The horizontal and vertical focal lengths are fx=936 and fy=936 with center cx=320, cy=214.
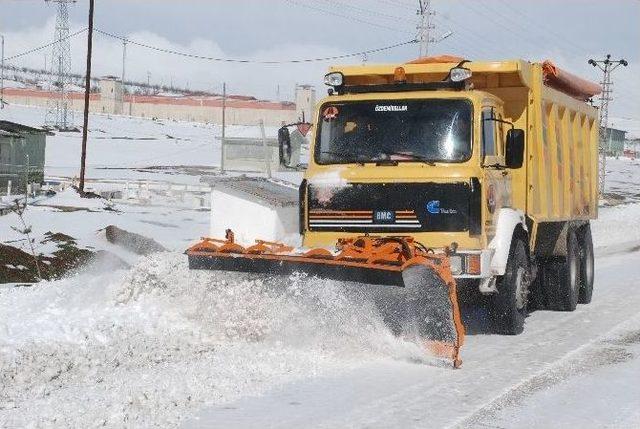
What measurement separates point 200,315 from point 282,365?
5.35 feet

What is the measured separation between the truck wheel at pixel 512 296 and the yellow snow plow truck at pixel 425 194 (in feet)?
0.04

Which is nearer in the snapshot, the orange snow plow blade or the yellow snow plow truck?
the orange snow plow blade

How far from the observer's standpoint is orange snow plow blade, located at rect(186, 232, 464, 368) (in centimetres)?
744

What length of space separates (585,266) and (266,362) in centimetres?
684

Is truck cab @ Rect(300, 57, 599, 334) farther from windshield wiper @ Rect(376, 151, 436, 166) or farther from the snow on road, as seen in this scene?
the snow on road

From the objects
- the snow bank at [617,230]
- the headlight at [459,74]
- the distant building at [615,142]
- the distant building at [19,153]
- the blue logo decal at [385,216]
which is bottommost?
the blue logo decal at [385,216]

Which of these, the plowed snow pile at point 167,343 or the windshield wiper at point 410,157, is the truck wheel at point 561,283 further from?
the plowed snow pile at point 167,343

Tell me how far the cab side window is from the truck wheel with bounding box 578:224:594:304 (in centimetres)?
425

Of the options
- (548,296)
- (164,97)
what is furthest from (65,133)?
(548,296)

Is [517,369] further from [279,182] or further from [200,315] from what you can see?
[279,182]

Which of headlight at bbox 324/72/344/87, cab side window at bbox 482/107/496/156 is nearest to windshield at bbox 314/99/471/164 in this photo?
cab side window at bbox 482/107/496/156

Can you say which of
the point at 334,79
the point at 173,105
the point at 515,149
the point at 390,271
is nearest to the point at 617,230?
the point at 515,149

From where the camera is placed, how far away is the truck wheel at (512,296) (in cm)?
920

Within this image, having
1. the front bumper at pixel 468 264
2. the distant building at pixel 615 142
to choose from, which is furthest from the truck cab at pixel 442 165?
the distant building at pixel 615 142
